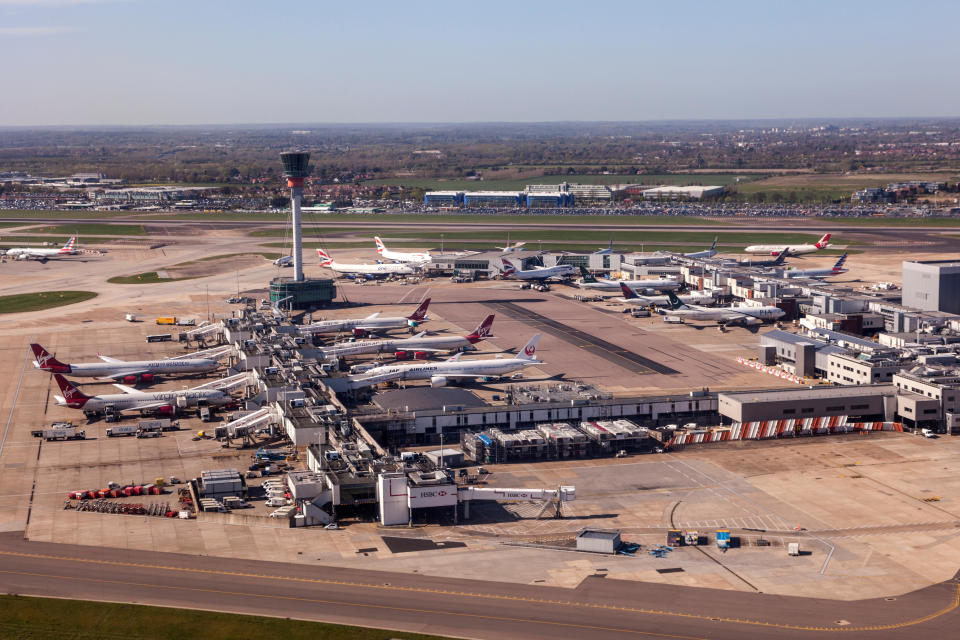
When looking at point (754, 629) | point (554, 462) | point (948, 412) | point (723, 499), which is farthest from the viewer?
point (948, 412)

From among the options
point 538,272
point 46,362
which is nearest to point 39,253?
point 538,272

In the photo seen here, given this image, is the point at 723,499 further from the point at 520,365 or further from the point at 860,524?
the point at 520,365

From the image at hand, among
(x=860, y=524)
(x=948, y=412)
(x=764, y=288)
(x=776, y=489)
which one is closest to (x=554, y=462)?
(x=776, y=489)

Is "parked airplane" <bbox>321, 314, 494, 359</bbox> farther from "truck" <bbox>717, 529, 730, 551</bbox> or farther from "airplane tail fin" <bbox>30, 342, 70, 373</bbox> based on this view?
"truck" <bbox>717, 529, 730, 551</bbox>

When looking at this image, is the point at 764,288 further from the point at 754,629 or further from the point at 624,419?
the point at 754,629

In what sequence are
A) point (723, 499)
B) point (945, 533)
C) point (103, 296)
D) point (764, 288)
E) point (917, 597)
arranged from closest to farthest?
point (917, 597) → point (945, 533) → point (723, 499) → point (764, 288) → point (103, 296)

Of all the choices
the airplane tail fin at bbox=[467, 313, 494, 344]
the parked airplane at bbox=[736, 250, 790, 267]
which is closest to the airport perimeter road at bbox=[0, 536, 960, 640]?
the airplane tail fin at bbox=[467, 313, 494, 344]

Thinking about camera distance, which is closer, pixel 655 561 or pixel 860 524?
pixel 655 561
